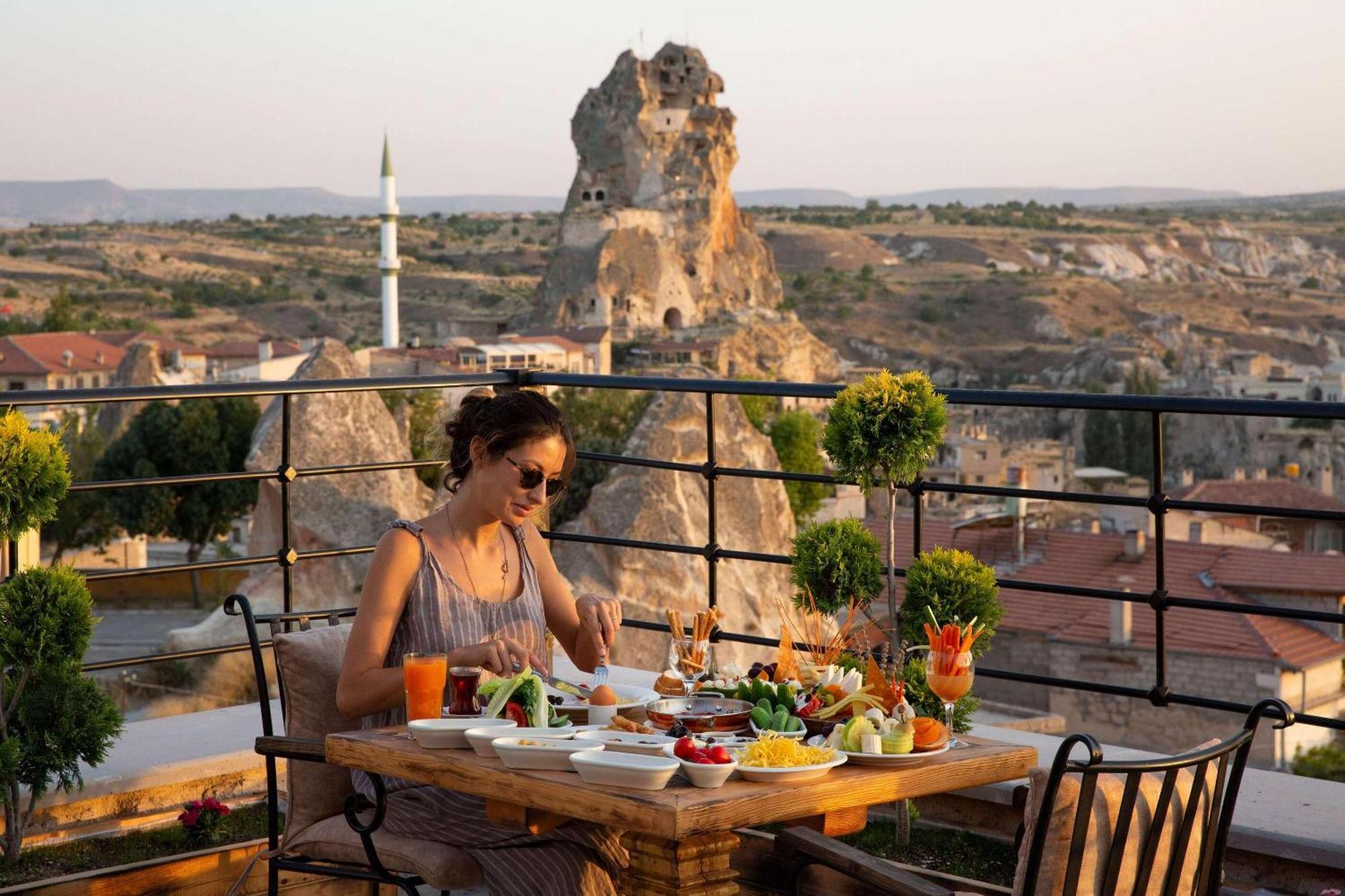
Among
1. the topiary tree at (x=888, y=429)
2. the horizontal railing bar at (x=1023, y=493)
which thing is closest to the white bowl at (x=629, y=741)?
the horizontal railing bar at (x=1023, y=493)

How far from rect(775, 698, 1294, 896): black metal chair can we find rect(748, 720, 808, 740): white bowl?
248 mm

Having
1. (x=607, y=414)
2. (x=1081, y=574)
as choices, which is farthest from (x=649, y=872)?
(x=607, y=414)

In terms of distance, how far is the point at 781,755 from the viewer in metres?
2.63

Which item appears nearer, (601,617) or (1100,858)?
(1100,858)

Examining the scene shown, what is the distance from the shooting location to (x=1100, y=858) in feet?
7.68

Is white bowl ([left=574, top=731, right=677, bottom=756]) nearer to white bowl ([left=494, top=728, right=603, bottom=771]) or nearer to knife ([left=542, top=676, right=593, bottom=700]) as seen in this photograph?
white bowl ([left=494, top=728, right=603, bottom=771])

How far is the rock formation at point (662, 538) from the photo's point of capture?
21.5 metres

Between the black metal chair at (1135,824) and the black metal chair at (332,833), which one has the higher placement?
the black metal chair at (1135,824)

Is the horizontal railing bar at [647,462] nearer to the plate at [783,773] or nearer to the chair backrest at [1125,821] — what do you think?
the plate at [783,773]

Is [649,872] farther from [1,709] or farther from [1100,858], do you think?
[1,709]

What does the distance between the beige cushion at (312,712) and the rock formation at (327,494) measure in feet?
28.7

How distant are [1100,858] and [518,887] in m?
1.22

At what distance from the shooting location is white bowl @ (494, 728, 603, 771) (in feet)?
8.82

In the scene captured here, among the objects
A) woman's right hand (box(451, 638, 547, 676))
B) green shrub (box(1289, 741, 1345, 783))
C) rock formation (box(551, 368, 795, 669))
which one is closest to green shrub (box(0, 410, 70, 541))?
woman's right hand (box(451, 638, 547, 676))
